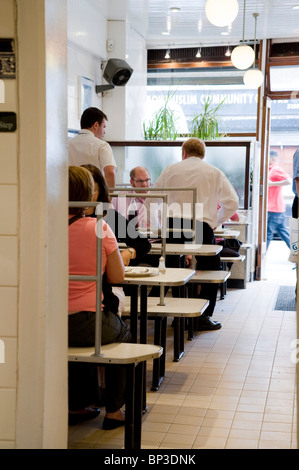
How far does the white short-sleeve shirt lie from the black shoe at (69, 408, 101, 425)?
2.36 metres

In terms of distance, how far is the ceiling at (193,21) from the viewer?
7.27 metres

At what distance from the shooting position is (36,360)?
7.81ft

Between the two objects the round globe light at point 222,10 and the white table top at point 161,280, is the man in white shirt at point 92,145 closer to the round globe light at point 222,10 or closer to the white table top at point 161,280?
the round globe light at point 222,10

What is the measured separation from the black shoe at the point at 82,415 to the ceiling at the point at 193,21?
496 cm

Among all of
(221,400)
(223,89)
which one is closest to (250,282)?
(223,89)

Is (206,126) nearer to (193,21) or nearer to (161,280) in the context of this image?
(193,21)

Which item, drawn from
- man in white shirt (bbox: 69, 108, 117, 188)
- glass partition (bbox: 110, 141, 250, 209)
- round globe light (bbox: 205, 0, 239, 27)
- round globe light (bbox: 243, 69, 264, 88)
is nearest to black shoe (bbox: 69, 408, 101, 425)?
man in white shirt (bbox: 69, 108, 117, 188)

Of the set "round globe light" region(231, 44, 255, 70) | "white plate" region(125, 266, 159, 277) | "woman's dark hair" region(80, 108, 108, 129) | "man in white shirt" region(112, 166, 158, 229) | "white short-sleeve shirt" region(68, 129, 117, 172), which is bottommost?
"white plate" region(125, 266, 159, 277)

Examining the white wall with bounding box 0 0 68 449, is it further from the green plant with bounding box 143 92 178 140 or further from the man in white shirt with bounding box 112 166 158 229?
the green plant with bounding box 143 92 178 140

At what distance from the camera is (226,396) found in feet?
13.1

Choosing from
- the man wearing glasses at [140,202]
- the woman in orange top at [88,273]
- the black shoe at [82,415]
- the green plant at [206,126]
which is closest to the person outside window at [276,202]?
the green plant at [206,126]

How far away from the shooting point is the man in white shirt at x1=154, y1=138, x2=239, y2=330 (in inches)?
222

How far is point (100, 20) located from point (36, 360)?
6.24 metres
